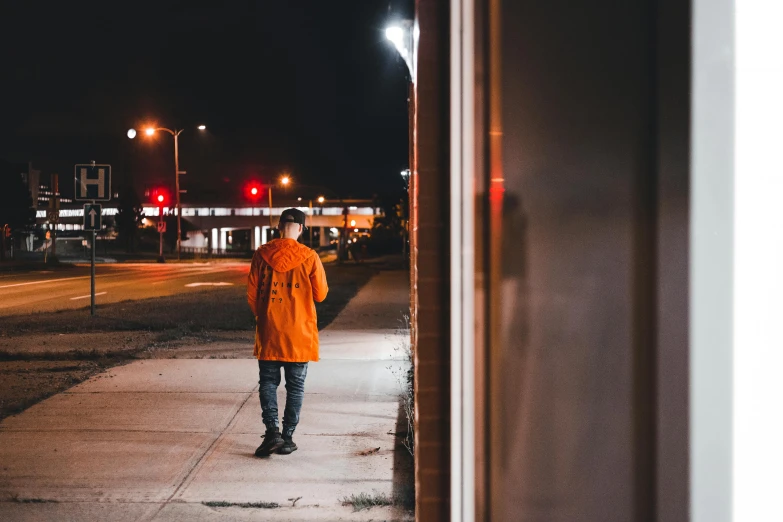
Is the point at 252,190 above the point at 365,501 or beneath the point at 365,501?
above

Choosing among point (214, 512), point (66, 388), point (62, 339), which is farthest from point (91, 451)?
point (62, 339)

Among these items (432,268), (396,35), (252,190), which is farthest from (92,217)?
(252,190)

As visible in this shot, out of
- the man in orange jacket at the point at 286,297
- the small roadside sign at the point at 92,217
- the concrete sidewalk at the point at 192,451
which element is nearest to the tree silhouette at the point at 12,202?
the small roadside sign at the point at 92,217

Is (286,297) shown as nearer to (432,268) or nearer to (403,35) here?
(403,35)

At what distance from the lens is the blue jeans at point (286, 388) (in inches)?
193

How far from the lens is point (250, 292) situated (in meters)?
4.93

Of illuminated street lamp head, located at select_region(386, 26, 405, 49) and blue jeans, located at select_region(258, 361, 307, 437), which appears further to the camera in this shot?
blue jeans, located at select_region(258, 361, 307, 437)

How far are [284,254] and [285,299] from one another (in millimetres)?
299

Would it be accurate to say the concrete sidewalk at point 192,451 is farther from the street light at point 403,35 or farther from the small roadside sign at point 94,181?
the small roadside sign at point 94,181

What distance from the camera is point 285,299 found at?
4754 millimetres

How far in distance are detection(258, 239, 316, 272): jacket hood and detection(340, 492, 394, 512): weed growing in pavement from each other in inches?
58.1

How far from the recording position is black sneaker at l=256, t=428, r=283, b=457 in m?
5.01

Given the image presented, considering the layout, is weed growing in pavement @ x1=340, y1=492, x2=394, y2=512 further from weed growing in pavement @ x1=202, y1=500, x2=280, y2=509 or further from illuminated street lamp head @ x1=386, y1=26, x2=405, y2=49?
illuminated street lamp head @ x1=386, y1=26, x2=405, y2=49

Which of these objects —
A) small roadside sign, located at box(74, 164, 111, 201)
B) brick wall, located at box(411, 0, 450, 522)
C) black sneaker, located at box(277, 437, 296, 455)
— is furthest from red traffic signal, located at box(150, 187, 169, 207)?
brick wall, located at box(411, 0, 450, 522)
